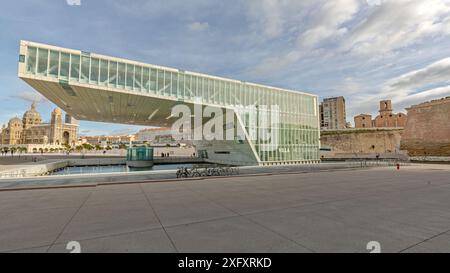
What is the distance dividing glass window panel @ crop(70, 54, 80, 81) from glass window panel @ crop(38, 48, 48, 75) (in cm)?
235

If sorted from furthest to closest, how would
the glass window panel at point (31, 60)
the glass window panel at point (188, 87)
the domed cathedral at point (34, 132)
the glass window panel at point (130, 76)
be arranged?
the domed cathedral at point (34, 132) < the glass window panel at point (188, 87) < the glass window panel at point (130, 76) < the glass window panel at point (31, 60)


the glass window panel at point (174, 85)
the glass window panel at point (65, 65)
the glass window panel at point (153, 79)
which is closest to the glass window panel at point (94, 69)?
the glass window panel at point (65, 65)

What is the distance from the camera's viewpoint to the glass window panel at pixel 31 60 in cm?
2239

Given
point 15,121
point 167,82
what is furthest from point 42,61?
point 15,121

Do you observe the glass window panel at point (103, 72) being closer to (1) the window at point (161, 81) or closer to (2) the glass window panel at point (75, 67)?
(2) the glass window panel at point (75, 67)

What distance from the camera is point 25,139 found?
142625 millimetres

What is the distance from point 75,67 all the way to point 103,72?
2.90 meters

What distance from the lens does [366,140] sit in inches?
2783

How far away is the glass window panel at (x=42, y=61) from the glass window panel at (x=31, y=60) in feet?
1.37

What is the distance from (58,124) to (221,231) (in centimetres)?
18043

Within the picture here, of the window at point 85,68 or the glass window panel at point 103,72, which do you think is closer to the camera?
the window at point 85,68

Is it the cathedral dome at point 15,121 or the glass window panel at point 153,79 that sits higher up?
the cathedral dome at point 15,121

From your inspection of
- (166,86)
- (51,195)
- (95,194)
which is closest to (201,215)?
(95,194)

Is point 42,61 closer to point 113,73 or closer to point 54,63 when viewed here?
point 54,63
